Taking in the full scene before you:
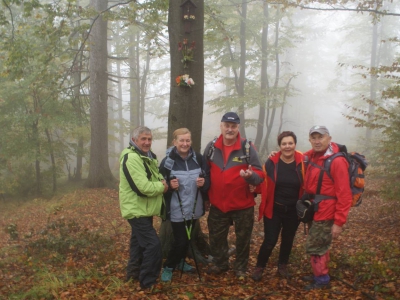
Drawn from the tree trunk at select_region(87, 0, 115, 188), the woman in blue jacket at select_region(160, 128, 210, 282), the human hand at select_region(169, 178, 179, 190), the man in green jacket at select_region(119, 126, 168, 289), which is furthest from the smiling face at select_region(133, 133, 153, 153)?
the tree trunk at select_region(87, 0, 115, 188)

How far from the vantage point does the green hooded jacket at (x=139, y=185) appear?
3.98 metres

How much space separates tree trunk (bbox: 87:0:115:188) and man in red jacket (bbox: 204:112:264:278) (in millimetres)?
9324

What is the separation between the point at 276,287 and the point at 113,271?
250 cm

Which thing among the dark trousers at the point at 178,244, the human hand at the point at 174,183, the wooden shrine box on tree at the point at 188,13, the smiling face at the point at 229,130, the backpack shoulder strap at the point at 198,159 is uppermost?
the wooden shrine box on tree at the point at 188,13

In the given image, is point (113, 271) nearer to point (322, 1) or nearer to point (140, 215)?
point (140, 215)

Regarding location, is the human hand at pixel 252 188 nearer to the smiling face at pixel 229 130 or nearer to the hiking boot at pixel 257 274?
the smiling face at pixel 229 130

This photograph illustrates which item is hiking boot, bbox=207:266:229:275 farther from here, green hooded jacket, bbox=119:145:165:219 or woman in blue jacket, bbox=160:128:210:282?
green hooded jacket, bbox=119:145:165:219

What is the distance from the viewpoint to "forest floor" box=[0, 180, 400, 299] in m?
4.15

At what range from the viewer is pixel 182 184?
4.34 meters

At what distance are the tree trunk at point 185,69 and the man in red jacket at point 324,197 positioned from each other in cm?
199

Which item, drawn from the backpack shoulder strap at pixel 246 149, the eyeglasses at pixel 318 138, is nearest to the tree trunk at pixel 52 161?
the backpack shoulder strap at pixel 246 149

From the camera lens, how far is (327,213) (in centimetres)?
404

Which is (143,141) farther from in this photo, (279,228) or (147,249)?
(279,228)

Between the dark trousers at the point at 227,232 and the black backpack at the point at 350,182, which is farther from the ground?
the black backpack at the point at 350,182
